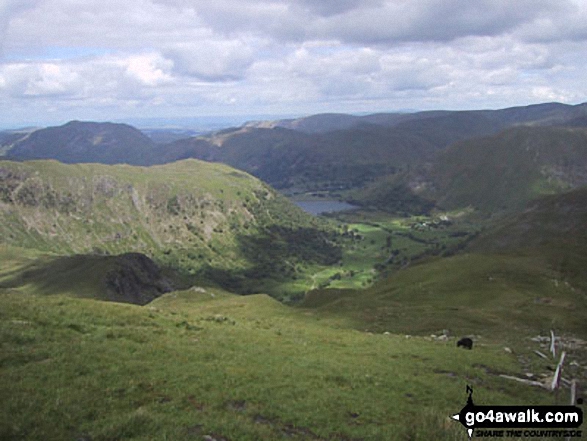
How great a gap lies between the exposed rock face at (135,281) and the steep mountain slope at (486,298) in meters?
77.8

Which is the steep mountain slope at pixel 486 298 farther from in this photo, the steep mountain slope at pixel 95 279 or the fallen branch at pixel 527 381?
the steep mountain slope at pixel 95 279

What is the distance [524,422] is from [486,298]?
56.6 metres

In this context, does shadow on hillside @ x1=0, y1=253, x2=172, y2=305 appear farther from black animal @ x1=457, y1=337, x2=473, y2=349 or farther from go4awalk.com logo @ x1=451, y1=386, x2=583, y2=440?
go4awalk.com logo @ x1=451, y1=386, x2=583, y2=440

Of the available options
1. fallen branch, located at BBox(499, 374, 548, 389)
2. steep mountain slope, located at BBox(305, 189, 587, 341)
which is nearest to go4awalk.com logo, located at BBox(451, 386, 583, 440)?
fallen branch, located at BBox(499, 374, 548, 389)

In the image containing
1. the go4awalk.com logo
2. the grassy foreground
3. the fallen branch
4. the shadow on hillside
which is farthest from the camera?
the shadow on hillside

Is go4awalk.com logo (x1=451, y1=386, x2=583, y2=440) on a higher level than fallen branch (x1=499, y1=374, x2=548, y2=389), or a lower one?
higher

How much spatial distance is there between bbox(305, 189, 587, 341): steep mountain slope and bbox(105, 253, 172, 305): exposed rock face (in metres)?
77.8

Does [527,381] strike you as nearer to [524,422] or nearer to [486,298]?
[524,422]

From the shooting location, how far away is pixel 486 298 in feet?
232

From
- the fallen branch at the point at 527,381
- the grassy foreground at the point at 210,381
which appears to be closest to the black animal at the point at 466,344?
the grassy foreground at the point at 210,381

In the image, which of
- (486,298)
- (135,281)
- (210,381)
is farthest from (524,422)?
(135,281)

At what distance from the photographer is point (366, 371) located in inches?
1082

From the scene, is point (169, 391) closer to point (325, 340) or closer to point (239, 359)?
point (239, 359)

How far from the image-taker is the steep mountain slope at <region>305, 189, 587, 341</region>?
54812 mm
